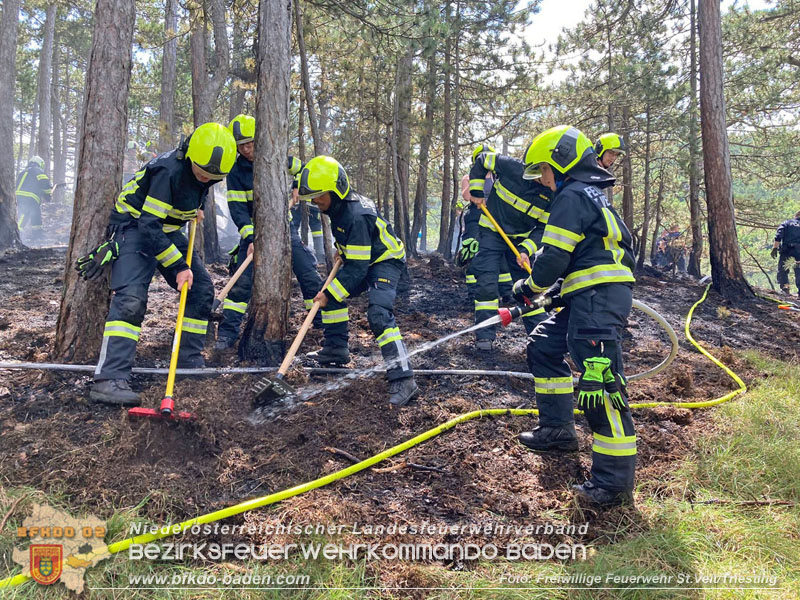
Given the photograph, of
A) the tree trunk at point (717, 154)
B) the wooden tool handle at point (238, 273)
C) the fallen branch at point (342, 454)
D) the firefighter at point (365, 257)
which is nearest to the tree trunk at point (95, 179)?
the wooden tool handle at point (238, 273)

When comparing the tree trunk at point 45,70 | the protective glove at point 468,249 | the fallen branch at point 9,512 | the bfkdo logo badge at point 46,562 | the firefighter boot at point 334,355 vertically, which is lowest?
the bfkdo logo badge at point 46,562

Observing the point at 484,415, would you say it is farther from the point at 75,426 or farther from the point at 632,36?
the point at 632,36

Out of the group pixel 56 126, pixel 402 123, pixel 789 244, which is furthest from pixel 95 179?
pixel 56 126

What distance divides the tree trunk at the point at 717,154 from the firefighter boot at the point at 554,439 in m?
7.63

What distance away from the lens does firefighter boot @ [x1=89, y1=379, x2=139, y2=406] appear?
3648 mm

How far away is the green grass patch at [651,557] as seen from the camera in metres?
2.14

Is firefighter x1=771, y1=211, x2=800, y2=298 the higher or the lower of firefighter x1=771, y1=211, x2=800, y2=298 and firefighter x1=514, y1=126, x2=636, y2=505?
the higher

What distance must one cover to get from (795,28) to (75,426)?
54.0 feet

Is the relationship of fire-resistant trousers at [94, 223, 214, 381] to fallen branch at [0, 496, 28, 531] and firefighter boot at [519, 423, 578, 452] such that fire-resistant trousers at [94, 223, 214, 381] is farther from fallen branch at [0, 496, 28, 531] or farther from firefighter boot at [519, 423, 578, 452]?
firefighter boot at [519, 423, 578, 452]

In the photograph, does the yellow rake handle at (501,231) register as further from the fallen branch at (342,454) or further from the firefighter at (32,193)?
the firefighter at (32,193)

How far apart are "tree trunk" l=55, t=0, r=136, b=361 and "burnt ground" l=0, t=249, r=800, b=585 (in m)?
0.40

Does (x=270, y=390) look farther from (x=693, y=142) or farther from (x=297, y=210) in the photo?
(x=693, y=142)

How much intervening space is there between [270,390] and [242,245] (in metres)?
2.20

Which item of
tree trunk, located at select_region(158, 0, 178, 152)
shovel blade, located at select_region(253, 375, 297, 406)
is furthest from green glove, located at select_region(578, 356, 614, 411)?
tree trunk, located at select_region(158, 0, 178, 152)
